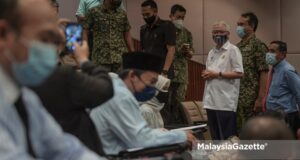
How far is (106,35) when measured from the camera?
4.90 meters

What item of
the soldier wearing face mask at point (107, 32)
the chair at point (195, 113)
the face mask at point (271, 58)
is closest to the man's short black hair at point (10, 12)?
the soldier wearing face mask at point (107, 32)

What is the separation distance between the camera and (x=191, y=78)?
832cm

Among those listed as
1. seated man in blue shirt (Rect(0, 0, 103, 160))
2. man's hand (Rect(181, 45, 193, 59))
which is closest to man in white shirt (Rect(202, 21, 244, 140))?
man's hand (Rect(181, 45, 193, 59))

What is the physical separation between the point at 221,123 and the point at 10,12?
408 centimetres

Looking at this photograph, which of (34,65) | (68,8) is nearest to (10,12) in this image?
(34,65)

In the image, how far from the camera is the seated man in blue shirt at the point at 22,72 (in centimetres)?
138

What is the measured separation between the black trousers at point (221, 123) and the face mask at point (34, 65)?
3841 millimetres

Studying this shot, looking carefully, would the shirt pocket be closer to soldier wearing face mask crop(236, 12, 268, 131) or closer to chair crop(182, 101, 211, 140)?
chair crop(182, 101, 211, 140)

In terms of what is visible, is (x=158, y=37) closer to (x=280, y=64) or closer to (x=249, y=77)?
(x=249, y=77)

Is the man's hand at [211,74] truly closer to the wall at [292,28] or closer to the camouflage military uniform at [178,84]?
the camouflage military uniform at [178,84]

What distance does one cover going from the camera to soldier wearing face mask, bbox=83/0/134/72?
486 cm

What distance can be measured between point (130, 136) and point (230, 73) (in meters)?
2.69

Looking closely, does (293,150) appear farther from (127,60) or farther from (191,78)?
(191,78)

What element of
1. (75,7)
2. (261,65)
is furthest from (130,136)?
(75,7)
